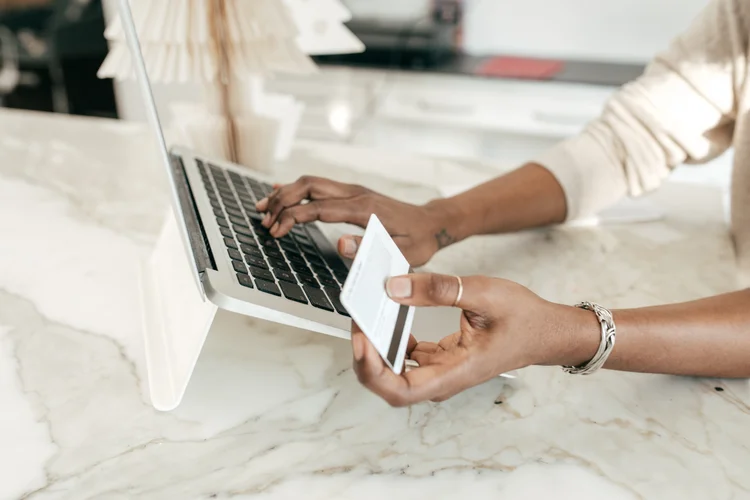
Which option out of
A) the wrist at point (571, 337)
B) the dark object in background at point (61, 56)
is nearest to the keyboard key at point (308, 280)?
the wrist at point (571, 337)

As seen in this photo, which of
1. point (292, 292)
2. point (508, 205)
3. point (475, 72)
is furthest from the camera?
point (475, 72)

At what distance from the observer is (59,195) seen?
39.4 inches

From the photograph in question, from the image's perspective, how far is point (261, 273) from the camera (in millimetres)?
572

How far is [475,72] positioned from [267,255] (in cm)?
199

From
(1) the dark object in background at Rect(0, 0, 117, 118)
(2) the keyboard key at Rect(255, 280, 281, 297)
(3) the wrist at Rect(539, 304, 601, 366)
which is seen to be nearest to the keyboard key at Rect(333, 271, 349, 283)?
(2) the keyboard key at Rect(255, 280, 281, 297)

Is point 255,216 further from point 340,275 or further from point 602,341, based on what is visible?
point 602,341

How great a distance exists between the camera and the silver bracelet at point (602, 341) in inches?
22.3

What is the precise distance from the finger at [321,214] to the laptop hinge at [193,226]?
0.28ft

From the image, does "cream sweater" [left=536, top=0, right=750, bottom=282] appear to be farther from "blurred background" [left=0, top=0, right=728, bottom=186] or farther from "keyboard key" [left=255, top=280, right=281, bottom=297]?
"blurred background" [left=0, top=0, right=728, bottom=186]

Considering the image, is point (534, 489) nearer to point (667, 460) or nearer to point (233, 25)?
point (667, 460)

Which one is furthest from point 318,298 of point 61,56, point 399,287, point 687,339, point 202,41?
point 61,56

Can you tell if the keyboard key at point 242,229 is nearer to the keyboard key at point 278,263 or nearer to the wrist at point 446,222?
the keyboard key at point 278,263

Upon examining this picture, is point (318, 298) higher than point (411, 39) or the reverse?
higher

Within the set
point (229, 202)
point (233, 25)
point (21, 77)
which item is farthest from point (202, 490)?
point (21, 77)
